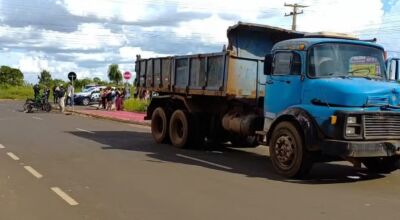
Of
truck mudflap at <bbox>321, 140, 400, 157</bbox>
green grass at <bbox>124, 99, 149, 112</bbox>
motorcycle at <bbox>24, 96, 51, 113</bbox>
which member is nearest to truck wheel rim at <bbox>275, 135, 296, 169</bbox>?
truck mudflap at <bbox>321, 140, 400, 157</bbox>

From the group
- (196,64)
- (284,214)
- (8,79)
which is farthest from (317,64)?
(8,79)

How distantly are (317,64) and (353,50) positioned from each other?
778mm

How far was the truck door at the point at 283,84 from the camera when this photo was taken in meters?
11.3

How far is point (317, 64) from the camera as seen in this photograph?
10938 millimetres

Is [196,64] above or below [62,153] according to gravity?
above

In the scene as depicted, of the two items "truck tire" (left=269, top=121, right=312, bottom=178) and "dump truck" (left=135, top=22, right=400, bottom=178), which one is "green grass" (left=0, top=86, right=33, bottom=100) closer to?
"dump truck" (left=135, top=22, right=400, bottom=178)

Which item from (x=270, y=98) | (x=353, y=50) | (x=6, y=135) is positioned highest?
(x=353, y=50)

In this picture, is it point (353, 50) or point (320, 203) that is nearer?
point (320, 203)

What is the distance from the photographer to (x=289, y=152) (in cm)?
1102

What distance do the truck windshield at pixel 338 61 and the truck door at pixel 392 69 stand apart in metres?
0.49

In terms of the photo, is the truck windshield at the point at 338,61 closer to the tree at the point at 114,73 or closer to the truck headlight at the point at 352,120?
the truck headlight at the point at 352,120

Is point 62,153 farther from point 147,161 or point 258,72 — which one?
point 258,72

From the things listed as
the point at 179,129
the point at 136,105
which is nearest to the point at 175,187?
the point at 179,129

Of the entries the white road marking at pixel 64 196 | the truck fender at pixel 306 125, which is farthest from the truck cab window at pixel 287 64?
the white road marking at pixel 64 196
